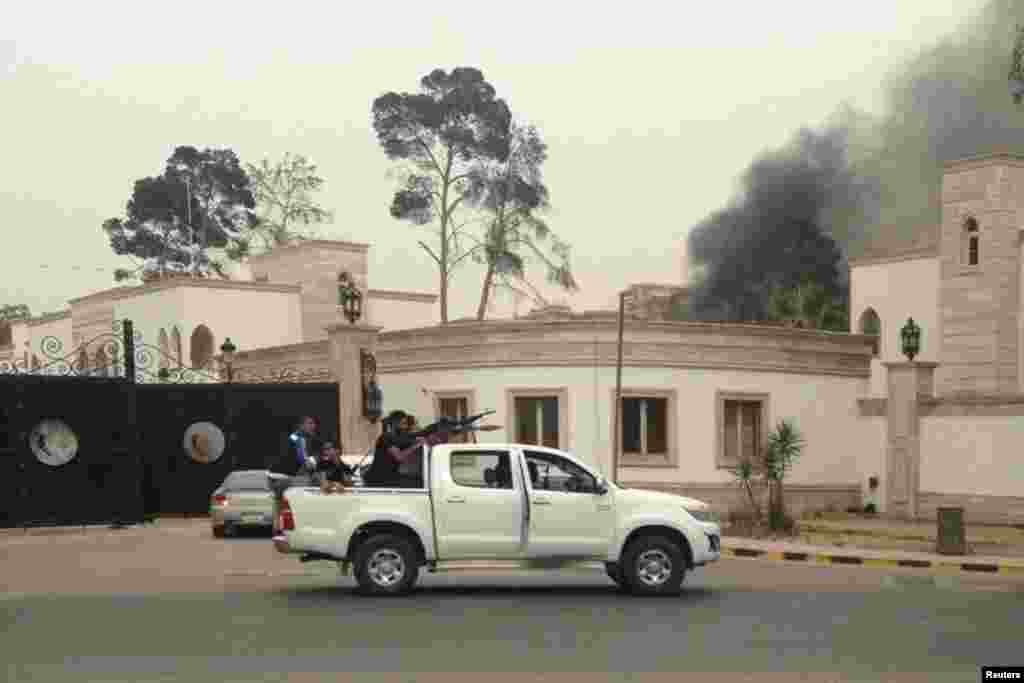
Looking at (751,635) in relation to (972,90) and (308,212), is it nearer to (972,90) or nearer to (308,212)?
(308,212)

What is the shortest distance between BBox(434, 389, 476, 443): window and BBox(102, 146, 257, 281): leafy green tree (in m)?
52.4

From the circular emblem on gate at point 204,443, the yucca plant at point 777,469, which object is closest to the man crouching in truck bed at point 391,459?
the yucca plant at point 777,469

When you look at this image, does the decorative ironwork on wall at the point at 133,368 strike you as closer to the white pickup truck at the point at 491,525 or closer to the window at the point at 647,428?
the window at the point at 647,428

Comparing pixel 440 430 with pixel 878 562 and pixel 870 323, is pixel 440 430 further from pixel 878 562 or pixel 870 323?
pixel 870 323

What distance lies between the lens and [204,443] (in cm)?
3047

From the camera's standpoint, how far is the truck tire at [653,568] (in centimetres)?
1515

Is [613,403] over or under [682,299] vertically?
under

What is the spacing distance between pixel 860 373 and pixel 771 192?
57.6 m

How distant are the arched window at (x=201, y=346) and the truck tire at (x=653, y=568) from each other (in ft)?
113

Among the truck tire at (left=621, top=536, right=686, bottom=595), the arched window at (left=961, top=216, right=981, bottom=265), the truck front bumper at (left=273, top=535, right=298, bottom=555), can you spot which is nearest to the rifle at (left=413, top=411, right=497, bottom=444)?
the truck front bumper at (left=273, top=535, right=298, bottom=555)

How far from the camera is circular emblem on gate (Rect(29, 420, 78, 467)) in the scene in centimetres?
2655

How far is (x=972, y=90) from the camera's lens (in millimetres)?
88312

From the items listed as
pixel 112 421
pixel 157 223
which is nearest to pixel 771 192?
pixel 157 223

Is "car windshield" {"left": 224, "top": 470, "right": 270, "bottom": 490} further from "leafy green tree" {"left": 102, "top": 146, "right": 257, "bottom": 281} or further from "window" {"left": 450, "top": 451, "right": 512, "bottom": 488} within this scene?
"leafy green tree" {"left": 102, "top": 146, "right": 257, "bottom": 281}
